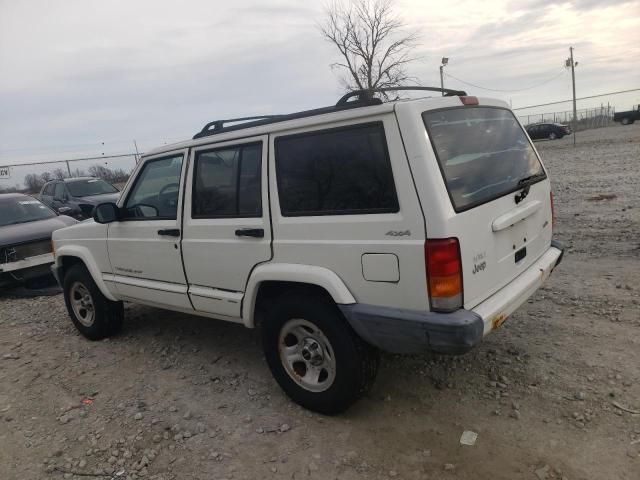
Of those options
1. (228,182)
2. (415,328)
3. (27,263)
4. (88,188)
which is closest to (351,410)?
(415,328)

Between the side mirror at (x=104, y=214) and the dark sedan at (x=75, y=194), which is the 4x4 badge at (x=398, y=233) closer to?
the side mirror at (x=104, y=214)

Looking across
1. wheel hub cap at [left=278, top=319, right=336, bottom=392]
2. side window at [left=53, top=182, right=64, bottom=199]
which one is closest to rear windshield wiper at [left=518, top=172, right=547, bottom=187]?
wheel hub cap at [left=278, top=319, right=336, bottom=392]

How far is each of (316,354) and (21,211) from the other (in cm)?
754

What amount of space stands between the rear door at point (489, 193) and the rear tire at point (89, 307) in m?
3.76

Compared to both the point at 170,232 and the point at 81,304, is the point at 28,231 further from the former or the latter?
the point at 170,232

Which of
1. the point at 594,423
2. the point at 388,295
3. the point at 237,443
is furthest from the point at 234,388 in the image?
the point at 594,423

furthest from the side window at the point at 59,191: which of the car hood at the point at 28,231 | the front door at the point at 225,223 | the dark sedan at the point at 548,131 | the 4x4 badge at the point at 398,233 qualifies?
the dark sedan at the point at 548,131

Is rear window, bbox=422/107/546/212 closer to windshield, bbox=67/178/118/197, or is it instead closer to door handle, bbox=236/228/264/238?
door handle, bbox=236/228/264/238

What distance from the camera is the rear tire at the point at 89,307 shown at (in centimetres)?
490

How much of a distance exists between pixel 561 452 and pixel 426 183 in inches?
65.4

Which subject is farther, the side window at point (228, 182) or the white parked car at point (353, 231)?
the side window at point (228, 182)

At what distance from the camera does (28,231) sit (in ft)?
25.0

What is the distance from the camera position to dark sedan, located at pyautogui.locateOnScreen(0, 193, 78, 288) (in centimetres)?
718

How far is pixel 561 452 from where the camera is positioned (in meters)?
2.68
